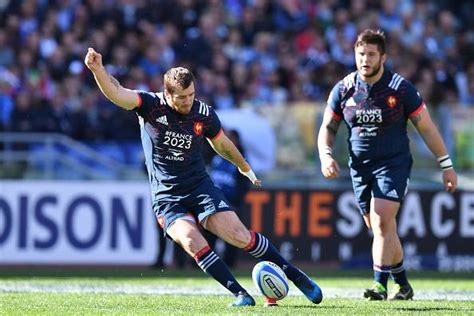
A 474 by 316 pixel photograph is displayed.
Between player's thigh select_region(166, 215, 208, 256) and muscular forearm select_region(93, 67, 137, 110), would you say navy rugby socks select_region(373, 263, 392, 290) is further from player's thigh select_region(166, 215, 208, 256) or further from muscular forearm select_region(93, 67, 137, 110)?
muscular forearm select_region(93, 67, 137, 110)

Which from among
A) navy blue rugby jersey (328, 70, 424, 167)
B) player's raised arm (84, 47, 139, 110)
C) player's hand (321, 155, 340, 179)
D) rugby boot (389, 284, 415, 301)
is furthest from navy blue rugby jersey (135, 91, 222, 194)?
rugby boot (389, 284, 415, 301)

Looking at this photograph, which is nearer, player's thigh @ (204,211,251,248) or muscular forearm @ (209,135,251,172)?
player's thigh @ (204,211,251,248)

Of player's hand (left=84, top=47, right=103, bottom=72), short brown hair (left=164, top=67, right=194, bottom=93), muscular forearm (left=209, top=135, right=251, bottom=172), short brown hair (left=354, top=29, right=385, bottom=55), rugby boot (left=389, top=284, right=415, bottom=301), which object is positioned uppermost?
short brown hair (left=354, top=29, right=385, bottom=55)

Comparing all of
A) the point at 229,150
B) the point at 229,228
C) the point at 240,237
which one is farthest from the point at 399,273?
the point at 229,150

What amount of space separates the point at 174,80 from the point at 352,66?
10893mm

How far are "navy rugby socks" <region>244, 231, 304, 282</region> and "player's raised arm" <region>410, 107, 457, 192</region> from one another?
75.4 inches

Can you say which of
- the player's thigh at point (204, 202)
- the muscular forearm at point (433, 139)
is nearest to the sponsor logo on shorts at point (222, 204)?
the player's thigh at point (204, 202)

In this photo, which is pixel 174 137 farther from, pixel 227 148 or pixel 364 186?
pixel 364 186

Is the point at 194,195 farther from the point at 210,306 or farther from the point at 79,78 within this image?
the point at 79,78

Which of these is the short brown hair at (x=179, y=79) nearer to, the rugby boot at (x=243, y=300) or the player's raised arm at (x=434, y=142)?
the rugby boot at (x=243, y=300)

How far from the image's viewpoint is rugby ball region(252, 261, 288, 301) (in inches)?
392

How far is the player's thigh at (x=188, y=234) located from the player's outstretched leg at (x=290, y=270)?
0.47 meters

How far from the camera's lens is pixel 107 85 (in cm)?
973

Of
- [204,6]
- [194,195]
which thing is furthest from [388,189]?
[204,6]
